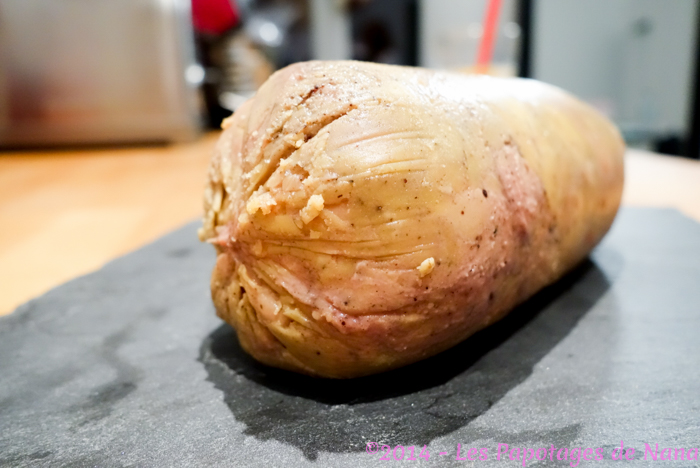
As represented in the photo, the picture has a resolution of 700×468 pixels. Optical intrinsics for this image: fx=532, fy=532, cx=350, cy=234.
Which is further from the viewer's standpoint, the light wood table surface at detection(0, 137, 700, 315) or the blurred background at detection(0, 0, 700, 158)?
the blurred background at detection(0, 0, 700, 158)

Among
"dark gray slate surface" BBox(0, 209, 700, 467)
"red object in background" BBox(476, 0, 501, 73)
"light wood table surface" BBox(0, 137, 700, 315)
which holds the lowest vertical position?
"light wood table surface" BBox(0, 137, 700, 315)

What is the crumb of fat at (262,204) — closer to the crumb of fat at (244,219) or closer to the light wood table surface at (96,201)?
the crumb of fat at (244,219)

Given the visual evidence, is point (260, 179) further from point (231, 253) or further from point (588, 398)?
point (588, 398)

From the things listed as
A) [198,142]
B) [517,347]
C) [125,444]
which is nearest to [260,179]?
[125,444]

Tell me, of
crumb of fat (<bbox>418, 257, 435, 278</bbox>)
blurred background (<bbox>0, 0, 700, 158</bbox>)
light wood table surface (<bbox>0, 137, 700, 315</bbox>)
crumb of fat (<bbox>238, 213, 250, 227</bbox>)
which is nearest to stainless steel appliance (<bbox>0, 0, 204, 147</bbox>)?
blurred background (<bbox>0, 0, 700, 158</bbox>)

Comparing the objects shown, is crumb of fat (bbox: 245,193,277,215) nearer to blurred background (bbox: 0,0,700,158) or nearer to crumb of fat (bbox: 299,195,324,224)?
crumb of fat (bbox: 299,195,324,224)

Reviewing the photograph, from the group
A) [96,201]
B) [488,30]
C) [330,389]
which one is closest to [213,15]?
[96,201]

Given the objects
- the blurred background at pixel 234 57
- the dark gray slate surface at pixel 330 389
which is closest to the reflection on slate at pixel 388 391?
the dark gray slate surface at pixel 330 389
